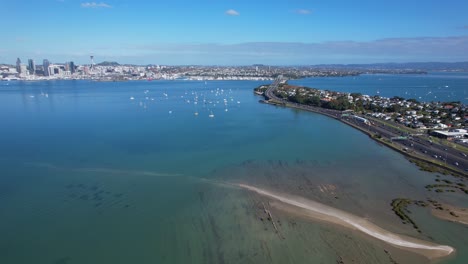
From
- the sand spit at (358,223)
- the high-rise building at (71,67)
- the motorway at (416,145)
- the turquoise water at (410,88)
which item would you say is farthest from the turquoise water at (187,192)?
the high-rise building at (71,67)

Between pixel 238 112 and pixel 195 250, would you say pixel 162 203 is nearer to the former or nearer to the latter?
pixel 195 250

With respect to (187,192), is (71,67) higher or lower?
higher

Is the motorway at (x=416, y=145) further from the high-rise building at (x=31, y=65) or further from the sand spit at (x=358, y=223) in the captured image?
the high-rise building at (x=31, y=65)

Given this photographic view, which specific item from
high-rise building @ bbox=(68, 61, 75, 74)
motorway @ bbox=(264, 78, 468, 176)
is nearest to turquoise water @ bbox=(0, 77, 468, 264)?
motorway @ bbox=(264, 78, 468, 176)

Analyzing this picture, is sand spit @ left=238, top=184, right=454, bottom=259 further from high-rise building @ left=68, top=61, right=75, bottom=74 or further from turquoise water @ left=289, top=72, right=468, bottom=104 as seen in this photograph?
high-rise building @ left=68, top=61, right=75, bottom=74

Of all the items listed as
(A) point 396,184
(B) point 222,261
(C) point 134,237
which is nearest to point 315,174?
(A) point 396,184

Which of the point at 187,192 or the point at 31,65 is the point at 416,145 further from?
the point at 31,65

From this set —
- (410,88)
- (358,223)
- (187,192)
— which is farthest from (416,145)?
(410,88)
